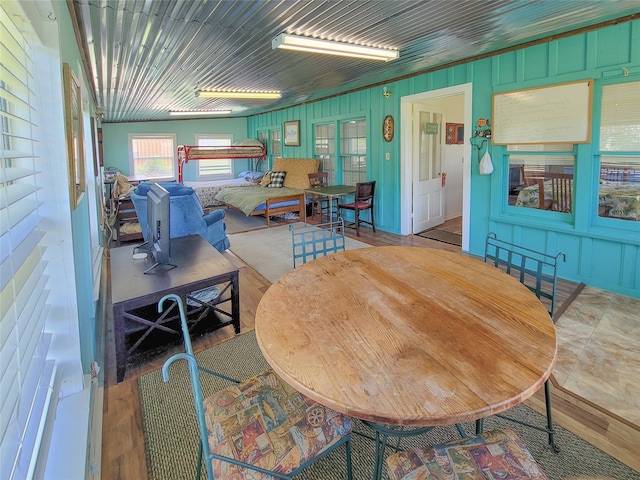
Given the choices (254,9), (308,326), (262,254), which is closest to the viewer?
(308,326)

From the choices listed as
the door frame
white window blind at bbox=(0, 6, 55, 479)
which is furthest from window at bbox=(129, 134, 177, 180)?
white window blind at bbox=(0, 6, 55, 479)

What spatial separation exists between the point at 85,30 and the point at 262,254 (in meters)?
2.90

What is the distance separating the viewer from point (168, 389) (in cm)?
216

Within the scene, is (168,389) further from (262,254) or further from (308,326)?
(262,254)

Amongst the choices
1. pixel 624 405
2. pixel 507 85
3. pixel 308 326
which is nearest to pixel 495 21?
pixel 507 85

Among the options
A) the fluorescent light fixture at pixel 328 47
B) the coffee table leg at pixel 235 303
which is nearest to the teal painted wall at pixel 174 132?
the fluorescent light fixture at pixel 328 47

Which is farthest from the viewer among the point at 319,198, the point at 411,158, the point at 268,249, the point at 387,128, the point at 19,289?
the point at 319,198

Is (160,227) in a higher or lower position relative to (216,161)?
lower

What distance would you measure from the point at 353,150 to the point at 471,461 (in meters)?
6.01

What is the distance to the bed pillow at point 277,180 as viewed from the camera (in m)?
7.89

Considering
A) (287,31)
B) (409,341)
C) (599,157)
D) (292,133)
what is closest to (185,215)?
(287,31)

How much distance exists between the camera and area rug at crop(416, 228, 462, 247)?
5.25 meters

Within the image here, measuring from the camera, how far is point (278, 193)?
688 centimetres

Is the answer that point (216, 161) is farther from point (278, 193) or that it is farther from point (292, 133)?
point (278, 193)
